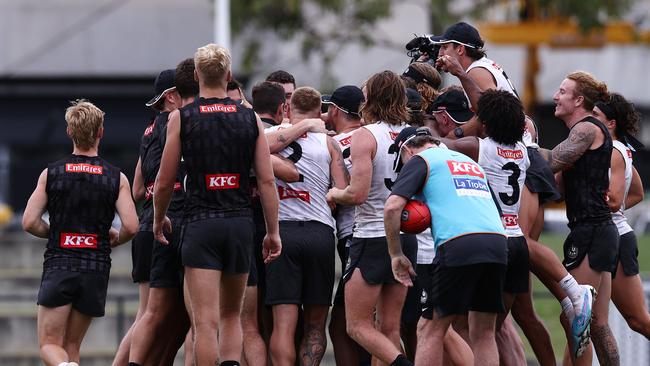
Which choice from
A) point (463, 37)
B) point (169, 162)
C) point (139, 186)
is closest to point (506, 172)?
point (463, 37)

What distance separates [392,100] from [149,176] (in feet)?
6.09

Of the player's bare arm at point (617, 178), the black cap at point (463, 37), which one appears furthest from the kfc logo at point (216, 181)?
the player's bare arm at point (617, 178)

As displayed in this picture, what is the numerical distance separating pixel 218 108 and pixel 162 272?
1.41 metres

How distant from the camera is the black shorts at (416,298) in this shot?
958 centimetres

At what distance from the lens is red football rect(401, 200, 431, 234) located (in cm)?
849

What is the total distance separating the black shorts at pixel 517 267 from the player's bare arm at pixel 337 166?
1.30 metres

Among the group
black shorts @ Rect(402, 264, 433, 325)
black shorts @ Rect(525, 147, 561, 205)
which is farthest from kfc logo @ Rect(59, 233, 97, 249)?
black shorts @ Rect(525, 147, 561, 205)

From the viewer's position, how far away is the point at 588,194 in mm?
9859

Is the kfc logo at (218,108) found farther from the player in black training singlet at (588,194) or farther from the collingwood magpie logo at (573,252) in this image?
the collingwood magpie logo at (573,252)

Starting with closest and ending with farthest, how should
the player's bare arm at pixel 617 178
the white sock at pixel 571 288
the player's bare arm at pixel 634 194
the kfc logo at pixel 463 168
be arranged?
1. the kfc logo at pixel 463 168
2. the white sock at pixel 571 288
3. the player's bare arm at pixel 617 178
4. the player's bare arm at pixel 634 194

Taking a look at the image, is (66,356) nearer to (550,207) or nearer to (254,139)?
(254,139)

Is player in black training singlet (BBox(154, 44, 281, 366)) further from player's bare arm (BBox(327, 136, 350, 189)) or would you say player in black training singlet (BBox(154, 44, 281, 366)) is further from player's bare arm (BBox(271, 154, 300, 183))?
player's bare arm (BBox(327, 136, 350, 189))

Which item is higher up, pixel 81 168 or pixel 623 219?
pixel 81 168

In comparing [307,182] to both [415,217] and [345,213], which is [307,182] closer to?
[345,213]
